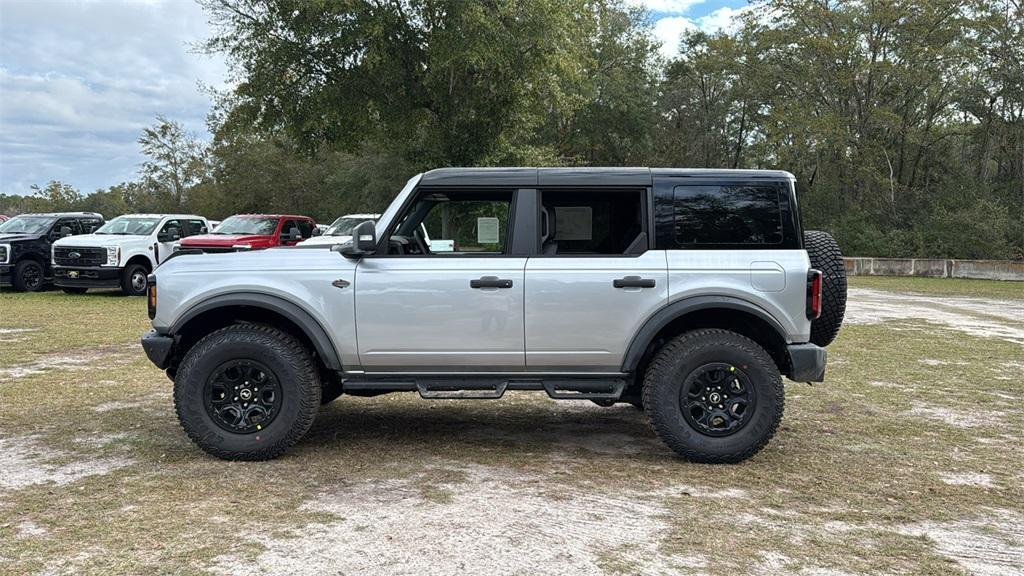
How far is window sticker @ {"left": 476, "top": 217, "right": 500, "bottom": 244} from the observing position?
17.4 feet

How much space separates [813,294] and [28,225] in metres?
19.0

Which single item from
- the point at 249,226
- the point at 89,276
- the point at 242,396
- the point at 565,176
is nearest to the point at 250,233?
the point at 249,226

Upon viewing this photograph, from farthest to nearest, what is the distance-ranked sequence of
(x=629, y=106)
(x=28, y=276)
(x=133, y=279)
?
(x=629, y=106), (x=28, y=276), (x=133, y=279)

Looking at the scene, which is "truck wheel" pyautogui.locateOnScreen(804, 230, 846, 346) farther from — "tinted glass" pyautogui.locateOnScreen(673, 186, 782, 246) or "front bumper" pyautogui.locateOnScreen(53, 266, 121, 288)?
"front bumper" pyautogui.locateOnScreen(53, 266, 121, 288)

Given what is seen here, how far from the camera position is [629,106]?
134ft

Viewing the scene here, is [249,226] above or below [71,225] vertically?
below

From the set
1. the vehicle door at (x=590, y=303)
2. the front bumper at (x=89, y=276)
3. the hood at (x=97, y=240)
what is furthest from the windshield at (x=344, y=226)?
the vehicle door at (x=590, y=303)

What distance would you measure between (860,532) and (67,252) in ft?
56.6

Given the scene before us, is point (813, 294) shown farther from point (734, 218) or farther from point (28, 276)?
point (28, 276)

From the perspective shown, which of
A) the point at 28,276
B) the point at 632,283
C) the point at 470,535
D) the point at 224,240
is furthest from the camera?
the point at 28,276

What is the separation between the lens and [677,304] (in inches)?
201

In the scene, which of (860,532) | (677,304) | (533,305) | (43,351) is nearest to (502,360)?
(533,305)

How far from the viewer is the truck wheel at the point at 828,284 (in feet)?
17.7

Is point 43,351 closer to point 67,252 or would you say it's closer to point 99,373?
point 99,373
